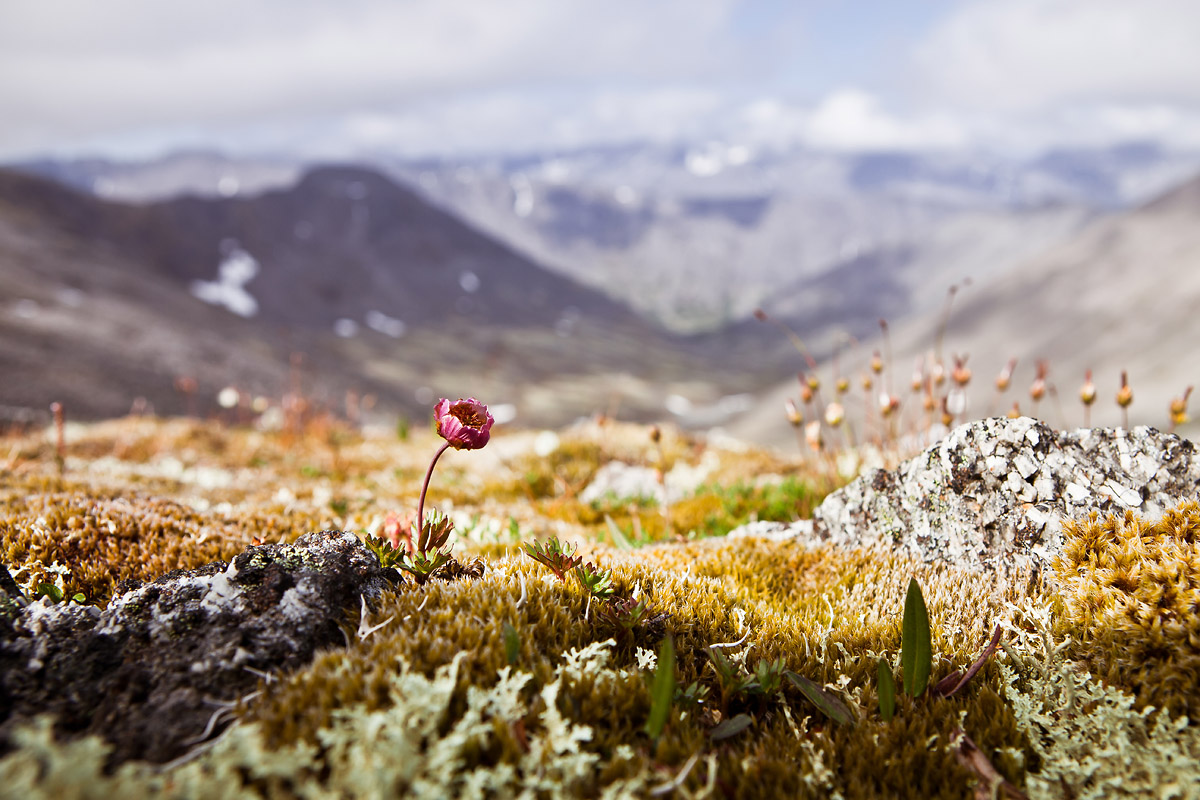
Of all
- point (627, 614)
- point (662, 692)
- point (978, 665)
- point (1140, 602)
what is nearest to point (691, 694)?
point (662, 692)

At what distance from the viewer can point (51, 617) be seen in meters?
2.91

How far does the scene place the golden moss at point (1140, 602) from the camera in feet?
9.57

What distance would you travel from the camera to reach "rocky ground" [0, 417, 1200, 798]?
7.95 feet

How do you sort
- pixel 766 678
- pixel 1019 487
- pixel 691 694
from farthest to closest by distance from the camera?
pixel 1019 487, pixel 766 678, pixel 691 694

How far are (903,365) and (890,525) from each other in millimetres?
102338

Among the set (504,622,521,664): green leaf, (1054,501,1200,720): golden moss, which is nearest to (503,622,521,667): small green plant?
(504,622,521,664): green leaf

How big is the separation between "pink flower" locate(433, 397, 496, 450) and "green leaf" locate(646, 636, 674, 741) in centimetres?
146

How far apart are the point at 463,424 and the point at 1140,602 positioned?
3345mm

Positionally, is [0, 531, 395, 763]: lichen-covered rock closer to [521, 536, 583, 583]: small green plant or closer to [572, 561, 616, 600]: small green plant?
[521, 536, 583, 583]: small green plant

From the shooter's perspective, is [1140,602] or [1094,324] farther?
[1094,324]

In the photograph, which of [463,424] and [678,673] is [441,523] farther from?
[678,673]

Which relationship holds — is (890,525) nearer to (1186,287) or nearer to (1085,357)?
(1085,357)

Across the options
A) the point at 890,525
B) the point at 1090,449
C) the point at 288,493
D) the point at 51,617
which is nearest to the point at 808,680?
the point at 890,525

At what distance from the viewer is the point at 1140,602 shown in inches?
124
